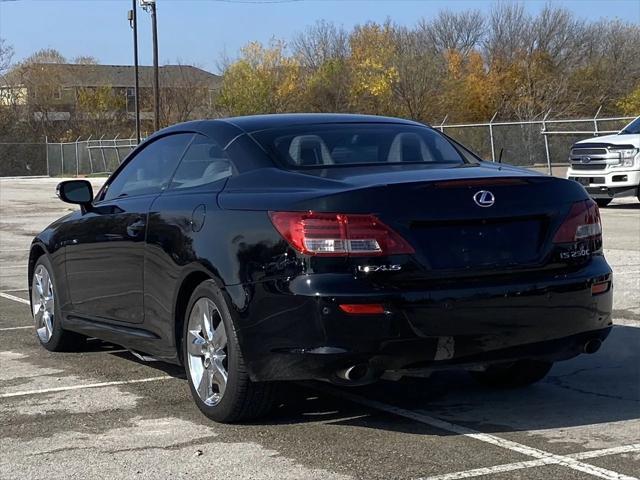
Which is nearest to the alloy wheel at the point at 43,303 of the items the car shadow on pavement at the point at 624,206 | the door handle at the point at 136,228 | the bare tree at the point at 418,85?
the door handle at the point at 136,228

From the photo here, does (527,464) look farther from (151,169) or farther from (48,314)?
(48,314)

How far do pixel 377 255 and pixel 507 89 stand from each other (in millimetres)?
65106

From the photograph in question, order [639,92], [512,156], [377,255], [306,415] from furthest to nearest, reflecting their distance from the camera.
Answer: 1. [639,92]
2. [512,156]
3. [306,415]
4. [377,255]

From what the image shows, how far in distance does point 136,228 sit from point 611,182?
1573 centimetres

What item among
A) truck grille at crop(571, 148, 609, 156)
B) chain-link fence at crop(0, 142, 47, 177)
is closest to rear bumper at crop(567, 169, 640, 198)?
truck grille at crop(571, 148, 609, 156)

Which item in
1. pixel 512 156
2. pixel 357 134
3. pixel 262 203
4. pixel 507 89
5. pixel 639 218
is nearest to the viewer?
pixel 262 203

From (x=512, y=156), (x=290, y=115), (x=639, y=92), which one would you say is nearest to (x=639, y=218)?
(x=290, y=115)

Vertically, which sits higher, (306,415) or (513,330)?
(513,330)

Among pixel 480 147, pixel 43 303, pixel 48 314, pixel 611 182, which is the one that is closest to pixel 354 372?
pixel 48 314

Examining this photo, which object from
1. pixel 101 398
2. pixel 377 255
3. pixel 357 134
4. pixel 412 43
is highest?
pixel 412 43

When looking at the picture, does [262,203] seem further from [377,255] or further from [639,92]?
[639,92]

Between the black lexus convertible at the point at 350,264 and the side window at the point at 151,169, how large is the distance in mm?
147

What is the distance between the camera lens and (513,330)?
16.5 ft

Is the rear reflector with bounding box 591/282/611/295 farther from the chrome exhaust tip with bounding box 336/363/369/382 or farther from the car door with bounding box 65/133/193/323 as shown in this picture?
the car door with bounding box 65/133/193/323
